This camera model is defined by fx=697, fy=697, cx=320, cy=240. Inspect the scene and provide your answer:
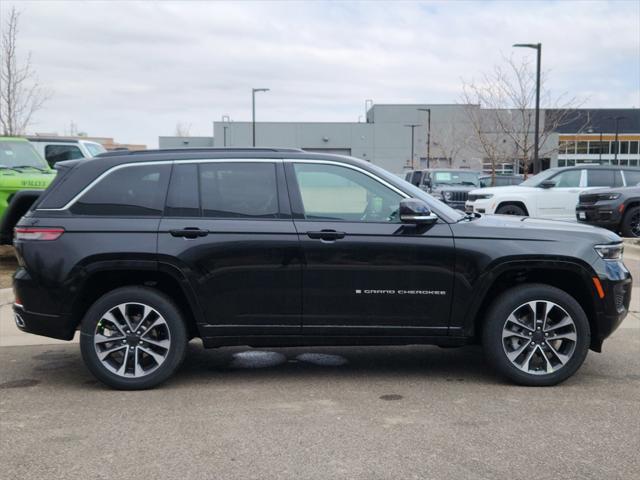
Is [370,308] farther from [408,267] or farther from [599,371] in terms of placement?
[599,371]

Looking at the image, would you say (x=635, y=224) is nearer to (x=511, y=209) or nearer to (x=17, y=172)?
(x=511, y=209)

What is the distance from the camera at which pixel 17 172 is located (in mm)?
11312

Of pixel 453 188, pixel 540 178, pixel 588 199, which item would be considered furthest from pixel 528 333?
pixel 453 188

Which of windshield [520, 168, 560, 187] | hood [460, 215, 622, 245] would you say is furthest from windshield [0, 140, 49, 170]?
windshield [520, 168, 560, 187]

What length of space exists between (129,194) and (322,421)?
2.31 m

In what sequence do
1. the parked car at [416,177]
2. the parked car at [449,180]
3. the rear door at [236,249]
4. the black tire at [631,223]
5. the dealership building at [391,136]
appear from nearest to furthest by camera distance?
the rear door at [236,249] → the black tire at [631,223] → the parked car at [449,180] → the parked car at [416,177] → the dealership building at [391,136]

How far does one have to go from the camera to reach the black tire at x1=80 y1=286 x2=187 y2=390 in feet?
17.4

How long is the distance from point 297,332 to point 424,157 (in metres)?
65.0

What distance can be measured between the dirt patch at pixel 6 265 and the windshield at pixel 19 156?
5.43 ft

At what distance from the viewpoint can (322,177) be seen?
18.0ft

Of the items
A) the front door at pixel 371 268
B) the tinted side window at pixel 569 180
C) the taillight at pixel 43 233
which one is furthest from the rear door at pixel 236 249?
the tinted side window at pixel 569 180

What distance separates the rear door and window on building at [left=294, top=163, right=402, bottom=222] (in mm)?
193

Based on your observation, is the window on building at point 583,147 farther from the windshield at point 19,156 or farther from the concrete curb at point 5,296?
the concrete curb at point 5,296

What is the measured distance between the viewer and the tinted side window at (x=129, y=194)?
17.7ft
